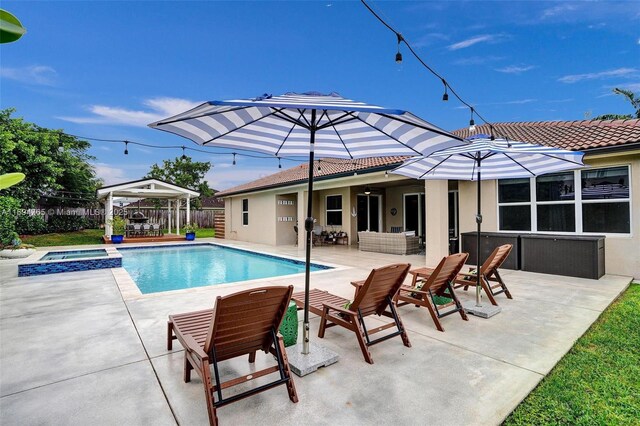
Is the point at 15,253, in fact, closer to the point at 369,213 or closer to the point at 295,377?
the point at 295,377

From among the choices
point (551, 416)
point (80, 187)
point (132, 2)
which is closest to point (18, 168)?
point (80, 187)

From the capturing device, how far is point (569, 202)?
8.52 meters

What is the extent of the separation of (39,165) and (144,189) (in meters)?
5.96

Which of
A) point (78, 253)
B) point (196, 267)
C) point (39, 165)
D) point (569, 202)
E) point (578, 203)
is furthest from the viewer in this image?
point (39, 165)

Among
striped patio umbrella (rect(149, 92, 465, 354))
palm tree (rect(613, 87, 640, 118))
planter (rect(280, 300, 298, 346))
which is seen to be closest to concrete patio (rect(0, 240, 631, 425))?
planter (rect(280, 300, 298, 346))

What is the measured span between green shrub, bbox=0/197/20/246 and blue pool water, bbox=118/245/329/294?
3536 mm

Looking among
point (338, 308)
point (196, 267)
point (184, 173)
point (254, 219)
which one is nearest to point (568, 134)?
point (338, 308)

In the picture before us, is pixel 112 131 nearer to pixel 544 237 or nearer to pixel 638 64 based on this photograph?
pixel 544 237

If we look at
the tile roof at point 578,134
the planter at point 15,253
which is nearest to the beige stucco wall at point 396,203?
the tile roof at point 578,134

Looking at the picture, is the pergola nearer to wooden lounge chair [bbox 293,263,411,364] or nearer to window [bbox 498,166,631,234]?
window [bbox 498,166,631,234]

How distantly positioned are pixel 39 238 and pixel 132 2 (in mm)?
13750

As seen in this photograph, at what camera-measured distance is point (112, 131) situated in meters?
23.4

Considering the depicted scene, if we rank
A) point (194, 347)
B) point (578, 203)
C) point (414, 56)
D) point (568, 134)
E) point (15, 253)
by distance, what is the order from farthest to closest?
point (15, 253)
point (568, 134)
point (578, 203)
point (414, 56)
point (194, 347)

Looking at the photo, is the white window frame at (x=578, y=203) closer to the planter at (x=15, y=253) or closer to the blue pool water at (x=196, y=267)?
the blue pool water at (x=196, y=267)
